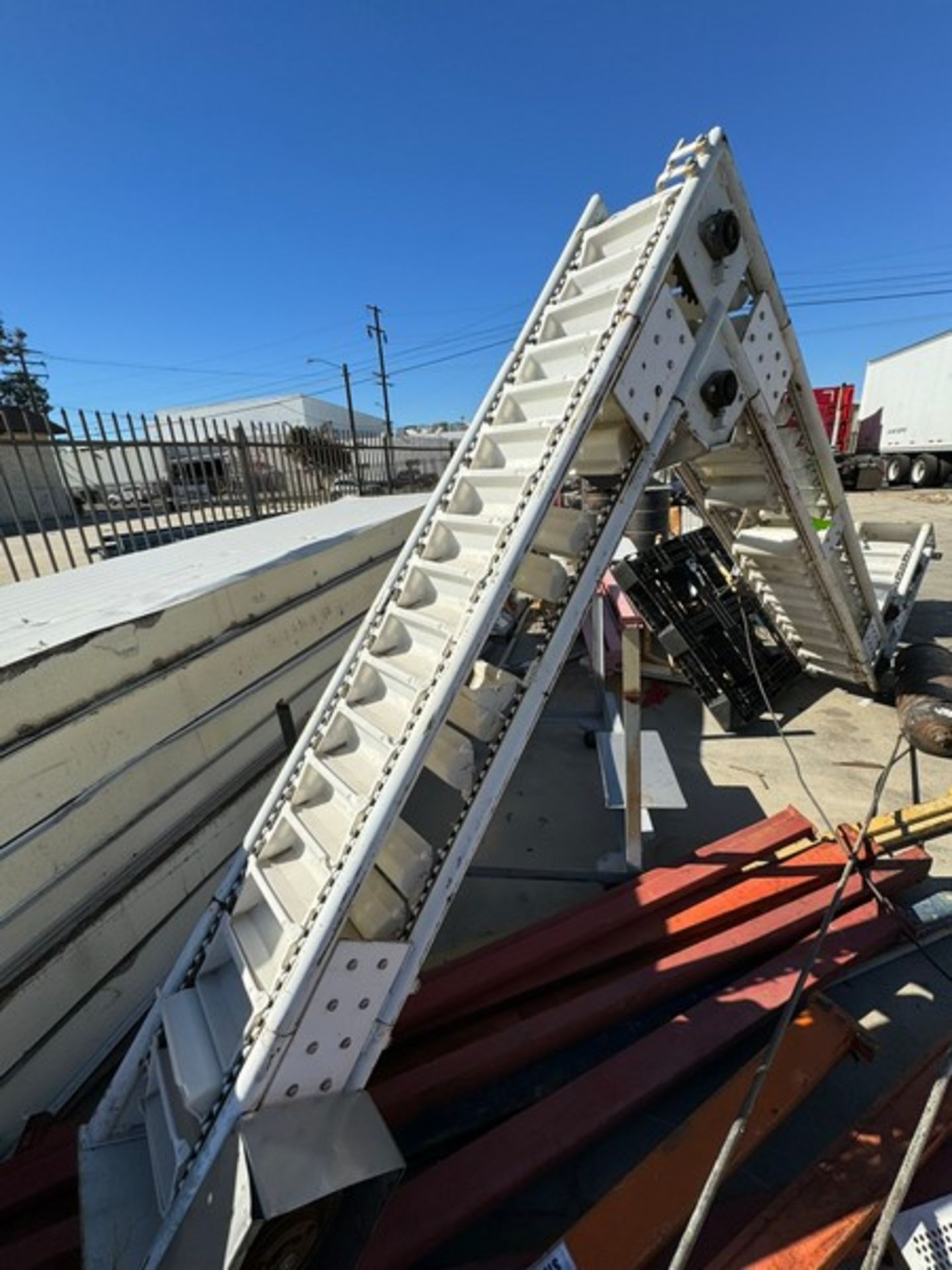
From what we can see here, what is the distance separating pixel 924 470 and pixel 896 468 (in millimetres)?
1077

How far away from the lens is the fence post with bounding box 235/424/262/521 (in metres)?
6.00

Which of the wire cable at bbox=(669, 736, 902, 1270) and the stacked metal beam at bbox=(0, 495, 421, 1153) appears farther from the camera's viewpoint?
the stacked metal beam at bbox=(0, 495, 421, 1153)

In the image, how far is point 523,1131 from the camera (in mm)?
1950

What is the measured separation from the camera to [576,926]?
271 centimetres

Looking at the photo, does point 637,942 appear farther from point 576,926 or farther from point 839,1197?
point 839,1197

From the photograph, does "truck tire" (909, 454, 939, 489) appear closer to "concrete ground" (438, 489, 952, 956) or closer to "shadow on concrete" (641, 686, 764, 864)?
"concrete ground" (438, 489, 952, 956)

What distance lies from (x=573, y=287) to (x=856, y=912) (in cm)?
329

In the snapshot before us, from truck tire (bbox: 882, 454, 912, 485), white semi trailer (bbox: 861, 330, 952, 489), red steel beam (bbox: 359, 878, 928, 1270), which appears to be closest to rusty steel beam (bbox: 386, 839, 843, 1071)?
red steel beam (bbox: 359, 878, 928, 1270)

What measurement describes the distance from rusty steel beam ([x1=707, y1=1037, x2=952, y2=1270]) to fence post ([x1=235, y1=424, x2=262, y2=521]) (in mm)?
6553

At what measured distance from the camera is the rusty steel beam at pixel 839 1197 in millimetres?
1561

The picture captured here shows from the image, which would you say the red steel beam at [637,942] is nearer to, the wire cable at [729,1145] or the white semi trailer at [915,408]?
the wire cable at [729,1145]

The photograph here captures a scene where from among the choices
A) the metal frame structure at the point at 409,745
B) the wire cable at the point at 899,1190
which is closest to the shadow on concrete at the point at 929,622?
the metal frame structure at the point at 409,745

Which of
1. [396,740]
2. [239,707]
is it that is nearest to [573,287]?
[396,740]

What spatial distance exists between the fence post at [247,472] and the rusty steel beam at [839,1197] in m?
6.55
